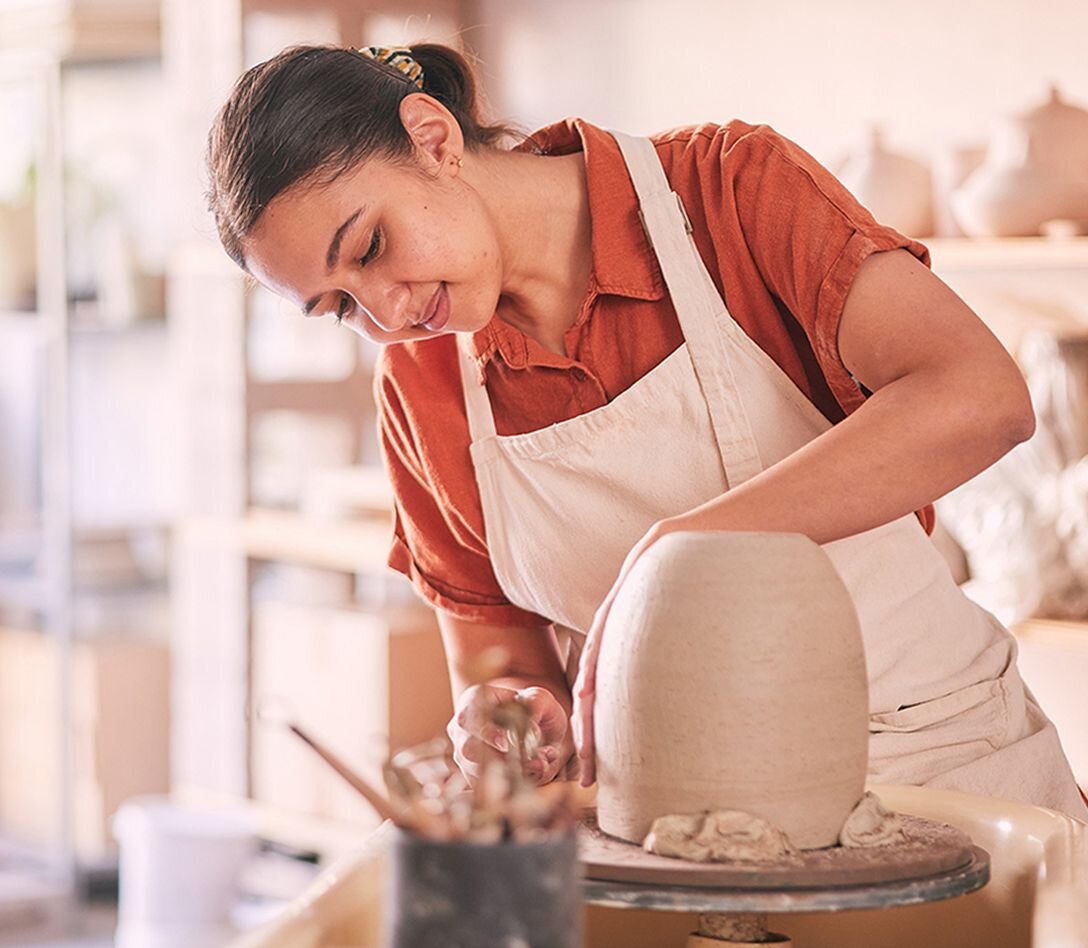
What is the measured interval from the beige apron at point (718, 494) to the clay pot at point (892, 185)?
4.58 feet

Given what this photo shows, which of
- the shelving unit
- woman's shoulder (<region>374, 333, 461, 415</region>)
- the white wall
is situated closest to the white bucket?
the shelving unit

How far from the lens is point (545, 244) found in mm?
1428

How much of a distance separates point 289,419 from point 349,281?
90.6 inches

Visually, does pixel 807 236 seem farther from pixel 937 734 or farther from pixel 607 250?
pixel 937 734

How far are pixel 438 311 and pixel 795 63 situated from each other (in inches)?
78.9

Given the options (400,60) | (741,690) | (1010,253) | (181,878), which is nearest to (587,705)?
(741,690)

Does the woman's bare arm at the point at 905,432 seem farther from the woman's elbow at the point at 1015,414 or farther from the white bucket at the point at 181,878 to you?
the white bucket at the point at 181,878

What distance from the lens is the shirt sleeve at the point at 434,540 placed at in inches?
60.2

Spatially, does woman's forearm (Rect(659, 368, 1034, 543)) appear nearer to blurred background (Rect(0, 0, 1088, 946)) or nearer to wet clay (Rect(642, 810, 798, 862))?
wet clay (Rect(642, 810, 798, 862))

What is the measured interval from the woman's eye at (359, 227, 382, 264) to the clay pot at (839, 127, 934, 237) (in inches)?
62.9

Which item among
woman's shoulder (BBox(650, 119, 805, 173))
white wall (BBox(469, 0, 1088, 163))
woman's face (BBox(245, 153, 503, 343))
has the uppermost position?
white wall (BBox(469, 0, 1088, 163))

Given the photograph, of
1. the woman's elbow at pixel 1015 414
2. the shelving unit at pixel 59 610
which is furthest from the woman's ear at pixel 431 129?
the shelving unit at pixel 59 610

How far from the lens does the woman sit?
3.99ft

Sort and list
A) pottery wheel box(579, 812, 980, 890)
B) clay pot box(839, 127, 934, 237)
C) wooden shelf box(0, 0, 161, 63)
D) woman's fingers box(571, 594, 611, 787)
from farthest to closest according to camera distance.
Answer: wooden shelf box(0, 0, 161, 63), clay pot box(839, 127, 934, 237), woman's fingers box(571, 594, 611, 787), pottery wheel box(579, 812, 980, 890)
